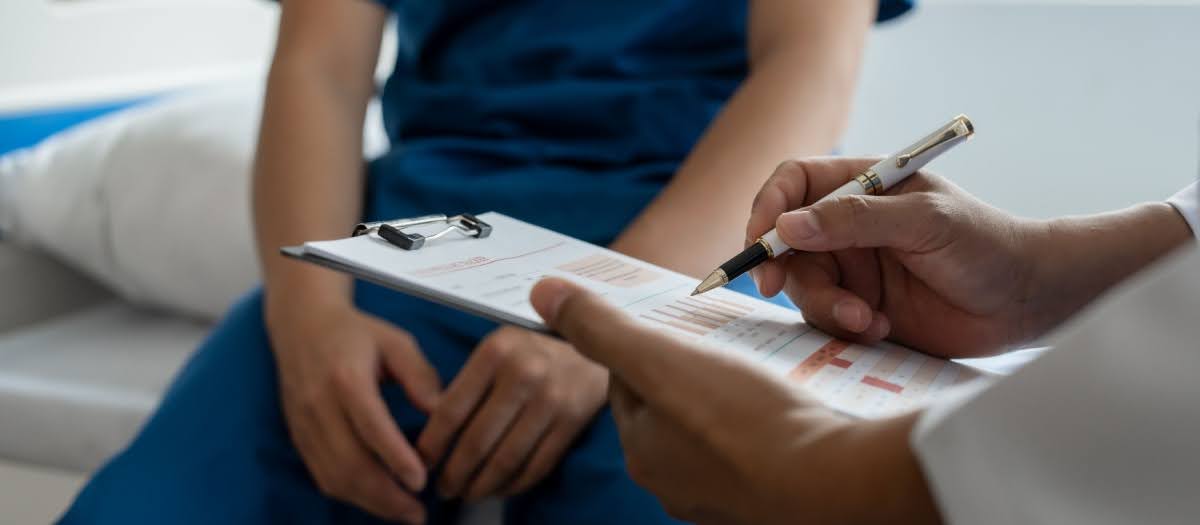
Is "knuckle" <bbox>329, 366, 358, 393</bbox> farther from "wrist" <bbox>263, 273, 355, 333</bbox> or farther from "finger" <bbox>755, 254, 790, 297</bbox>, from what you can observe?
"finger" <bbox>755, 254, 790, 297</bbox>

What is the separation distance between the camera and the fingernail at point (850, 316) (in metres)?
0.46

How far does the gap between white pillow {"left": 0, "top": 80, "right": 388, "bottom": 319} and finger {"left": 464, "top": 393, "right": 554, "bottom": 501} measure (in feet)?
1.95

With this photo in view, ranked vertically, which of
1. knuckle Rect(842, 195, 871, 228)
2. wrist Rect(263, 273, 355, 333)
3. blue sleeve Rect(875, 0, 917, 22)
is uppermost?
blue sleeve Rect(875, 0, 917, 22)

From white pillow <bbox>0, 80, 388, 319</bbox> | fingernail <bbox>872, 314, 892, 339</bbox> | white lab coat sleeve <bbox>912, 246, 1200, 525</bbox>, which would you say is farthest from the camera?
white pillow <bbox>0, 80, 388, 319</bbox>

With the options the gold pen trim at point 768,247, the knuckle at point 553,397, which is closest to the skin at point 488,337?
the knuckle at point 553,397

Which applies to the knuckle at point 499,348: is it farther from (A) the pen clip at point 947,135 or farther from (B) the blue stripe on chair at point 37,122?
(B) the blue stripe on chair at point 37,122

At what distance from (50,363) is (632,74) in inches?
29.8

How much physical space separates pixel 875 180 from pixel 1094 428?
0.75 ft

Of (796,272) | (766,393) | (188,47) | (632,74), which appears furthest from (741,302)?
(188,47)

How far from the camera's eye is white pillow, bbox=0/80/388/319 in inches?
42.1

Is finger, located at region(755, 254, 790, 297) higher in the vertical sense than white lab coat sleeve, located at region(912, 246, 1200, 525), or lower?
lower

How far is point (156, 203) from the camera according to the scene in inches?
42.8

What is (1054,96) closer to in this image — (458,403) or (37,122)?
(458,403)

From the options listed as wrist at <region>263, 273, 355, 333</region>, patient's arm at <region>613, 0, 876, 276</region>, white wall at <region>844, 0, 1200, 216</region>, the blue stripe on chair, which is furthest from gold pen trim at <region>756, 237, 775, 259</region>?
the blue stripe on chair
